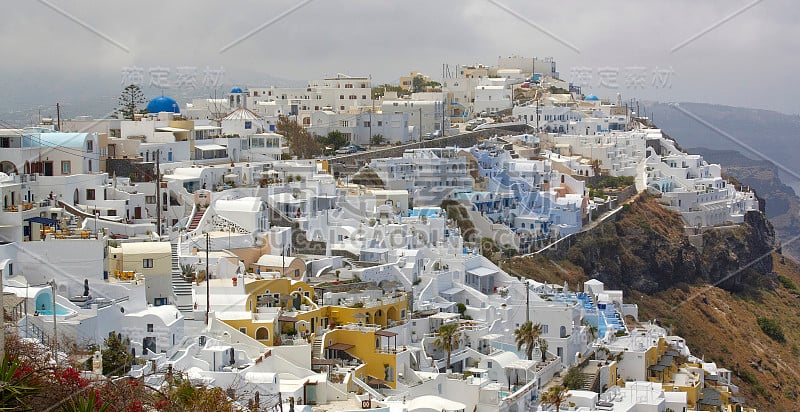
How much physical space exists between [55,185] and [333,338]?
25.2ft

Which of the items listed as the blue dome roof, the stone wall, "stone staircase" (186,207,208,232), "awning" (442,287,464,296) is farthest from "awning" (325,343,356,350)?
the stone wall

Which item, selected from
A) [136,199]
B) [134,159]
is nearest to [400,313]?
[136,199]

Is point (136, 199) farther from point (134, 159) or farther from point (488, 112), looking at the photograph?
point (488, 112)

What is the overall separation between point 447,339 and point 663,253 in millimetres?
24053

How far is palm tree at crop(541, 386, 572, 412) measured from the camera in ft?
65.9

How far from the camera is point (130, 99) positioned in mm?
37844

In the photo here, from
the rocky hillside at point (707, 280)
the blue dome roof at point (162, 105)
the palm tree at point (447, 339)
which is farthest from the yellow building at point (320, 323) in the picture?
the blue dome roof at point (162, 105)

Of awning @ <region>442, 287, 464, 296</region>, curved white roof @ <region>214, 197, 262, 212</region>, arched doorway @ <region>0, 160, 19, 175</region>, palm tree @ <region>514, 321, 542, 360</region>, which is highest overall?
arched doorway @ <region>0, 160, 19, 175</region>

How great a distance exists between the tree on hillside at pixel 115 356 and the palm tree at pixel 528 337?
9009 mm

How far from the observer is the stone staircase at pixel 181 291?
67.9ft

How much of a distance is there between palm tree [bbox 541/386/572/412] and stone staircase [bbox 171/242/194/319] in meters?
6.63

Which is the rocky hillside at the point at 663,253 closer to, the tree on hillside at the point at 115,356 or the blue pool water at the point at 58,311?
the tree on hillside at the point at 115,356

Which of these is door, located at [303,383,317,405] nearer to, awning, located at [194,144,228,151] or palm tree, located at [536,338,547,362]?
palm tree, located at [536,338,547,362]

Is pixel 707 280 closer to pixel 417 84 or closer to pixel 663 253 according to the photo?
pixel 663 253
